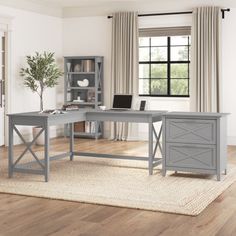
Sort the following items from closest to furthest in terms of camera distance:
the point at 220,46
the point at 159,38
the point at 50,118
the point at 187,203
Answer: the point at 187,203, the point at 50,118, the point at 220,46, the point at 159,38

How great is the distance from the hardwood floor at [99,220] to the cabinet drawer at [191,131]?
3.08 ft

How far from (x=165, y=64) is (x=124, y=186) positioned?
15.9 feet

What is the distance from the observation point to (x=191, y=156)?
6027 millimetres

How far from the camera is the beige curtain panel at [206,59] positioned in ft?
30.1

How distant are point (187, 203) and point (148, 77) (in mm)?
5616

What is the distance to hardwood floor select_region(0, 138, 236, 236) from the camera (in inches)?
157

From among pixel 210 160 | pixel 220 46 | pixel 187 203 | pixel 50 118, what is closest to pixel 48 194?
pixel 50 118

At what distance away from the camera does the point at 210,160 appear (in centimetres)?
594

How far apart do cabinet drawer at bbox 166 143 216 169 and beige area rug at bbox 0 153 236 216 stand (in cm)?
17

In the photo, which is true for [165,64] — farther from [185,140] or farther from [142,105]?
[185,140]

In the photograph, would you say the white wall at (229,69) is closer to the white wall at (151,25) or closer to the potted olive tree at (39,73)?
the white wall at (151,25)

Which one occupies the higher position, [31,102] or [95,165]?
[31,102]

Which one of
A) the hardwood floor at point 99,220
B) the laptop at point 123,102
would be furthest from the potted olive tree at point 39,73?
the hardwood floor at point 99,220

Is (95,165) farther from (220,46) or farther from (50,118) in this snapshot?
(220,46)
